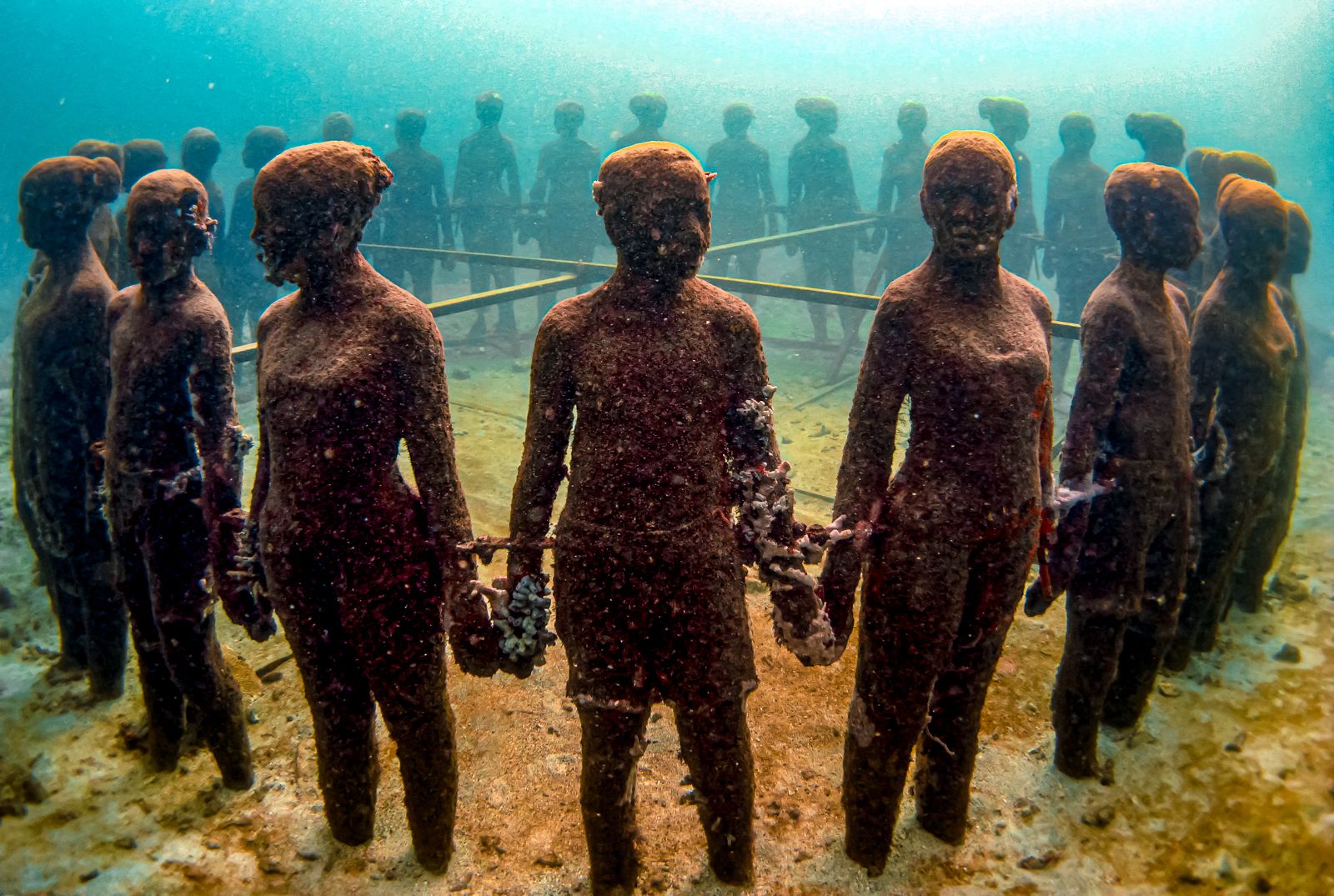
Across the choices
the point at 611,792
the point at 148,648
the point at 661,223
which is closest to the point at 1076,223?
the point at 661,223

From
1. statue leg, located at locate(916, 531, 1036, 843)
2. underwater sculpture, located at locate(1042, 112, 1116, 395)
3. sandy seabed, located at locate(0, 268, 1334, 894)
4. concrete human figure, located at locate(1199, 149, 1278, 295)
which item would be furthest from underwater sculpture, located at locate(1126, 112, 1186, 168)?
statue leg, located at locate(916, 531, 1036, 843)

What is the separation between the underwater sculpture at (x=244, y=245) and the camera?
9195mm

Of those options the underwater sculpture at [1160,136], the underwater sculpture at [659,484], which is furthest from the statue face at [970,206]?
the underwater sculpture at [1160,136]

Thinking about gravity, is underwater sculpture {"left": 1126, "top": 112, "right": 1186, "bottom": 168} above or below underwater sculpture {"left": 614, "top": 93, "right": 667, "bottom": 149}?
below

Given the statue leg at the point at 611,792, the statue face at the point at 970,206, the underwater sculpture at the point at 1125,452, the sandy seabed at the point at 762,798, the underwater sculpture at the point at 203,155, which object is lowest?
the sandy seabed at the point at 762,798

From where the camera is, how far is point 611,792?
Result: 8.02 ft

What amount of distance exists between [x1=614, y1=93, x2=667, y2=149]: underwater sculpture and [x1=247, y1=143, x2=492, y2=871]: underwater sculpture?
11.1m

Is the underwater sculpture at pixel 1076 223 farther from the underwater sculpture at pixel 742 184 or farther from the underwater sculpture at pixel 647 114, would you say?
the underwater sculpture at pixel 647 114

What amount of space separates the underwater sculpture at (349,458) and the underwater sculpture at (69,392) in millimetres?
1771

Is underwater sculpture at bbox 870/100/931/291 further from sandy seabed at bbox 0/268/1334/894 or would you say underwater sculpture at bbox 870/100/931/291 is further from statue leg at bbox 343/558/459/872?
statue leg at bbox 343/558/459/872

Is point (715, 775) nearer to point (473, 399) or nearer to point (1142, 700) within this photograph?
point (1142, 700)

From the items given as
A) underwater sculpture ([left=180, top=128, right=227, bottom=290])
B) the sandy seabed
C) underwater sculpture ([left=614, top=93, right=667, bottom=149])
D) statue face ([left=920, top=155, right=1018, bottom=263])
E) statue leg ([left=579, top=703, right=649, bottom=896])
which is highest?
underwater sculpture ([left=614, top=93, right=667, bottom=149])

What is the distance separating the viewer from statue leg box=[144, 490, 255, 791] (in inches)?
116

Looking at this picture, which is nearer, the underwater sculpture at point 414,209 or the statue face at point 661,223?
the statue face at point 661,223
